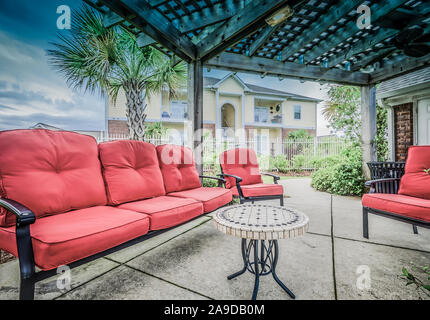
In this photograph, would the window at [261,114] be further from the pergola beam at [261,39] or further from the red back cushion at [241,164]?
the red back cushion at [241,164]

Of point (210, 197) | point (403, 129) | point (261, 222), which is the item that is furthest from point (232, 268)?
point (403, 129)

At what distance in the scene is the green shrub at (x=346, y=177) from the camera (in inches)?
199

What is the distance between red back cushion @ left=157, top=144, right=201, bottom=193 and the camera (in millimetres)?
2801

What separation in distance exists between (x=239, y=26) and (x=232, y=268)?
3086mm

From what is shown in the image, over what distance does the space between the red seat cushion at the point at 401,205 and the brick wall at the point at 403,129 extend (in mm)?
4386

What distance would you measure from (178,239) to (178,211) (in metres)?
0.70

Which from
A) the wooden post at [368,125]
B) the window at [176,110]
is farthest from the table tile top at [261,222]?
the window at [176,110]

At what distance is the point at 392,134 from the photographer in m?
5.78

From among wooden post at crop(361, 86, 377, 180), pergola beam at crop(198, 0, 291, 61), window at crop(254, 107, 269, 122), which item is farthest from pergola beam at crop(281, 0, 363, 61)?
window at crop(254, 107, 269, 122)

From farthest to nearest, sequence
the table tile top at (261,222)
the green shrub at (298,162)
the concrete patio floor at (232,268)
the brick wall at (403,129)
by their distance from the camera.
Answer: the green shrub at (298,162) → the brick wall at (403,129) → the concrete patio floor at (232,268) → the table tile top at (261,222)

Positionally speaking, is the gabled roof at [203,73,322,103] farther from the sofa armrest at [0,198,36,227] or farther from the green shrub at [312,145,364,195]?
the sofa armrest at [0,198,36,227]

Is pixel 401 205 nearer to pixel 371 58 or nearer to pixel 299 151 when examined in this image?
pixel 371 58

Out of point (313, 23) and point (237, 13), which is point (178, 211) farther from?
point (313, 23)

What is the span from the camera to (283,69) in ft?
14.8
